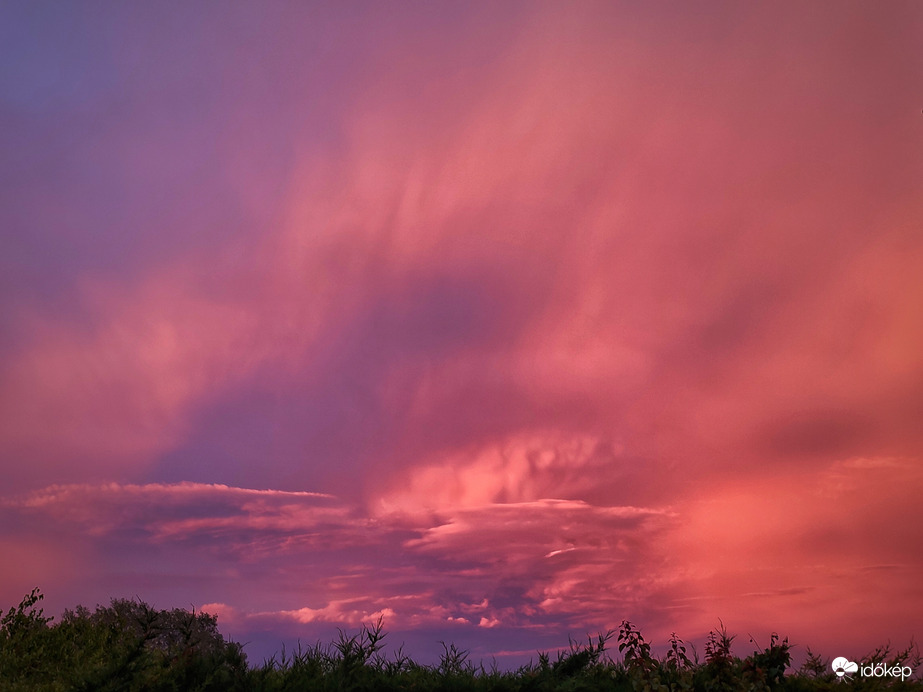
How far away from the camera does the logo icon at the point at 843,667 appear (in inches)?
661

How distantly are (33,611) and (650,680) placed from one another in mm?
16438

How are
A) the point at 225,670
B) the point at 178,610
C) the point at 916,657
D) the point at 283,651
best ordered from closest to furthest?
the point at 225,670, the point at 283,651, the point at 916,657, the point at 178,610

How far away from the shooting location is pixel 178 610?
27656mm

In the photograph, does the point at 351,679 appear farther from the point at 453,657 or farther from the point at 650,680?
the point at 650,680

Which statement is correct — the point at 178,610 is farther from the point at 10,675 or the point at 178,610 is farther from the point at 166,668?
the point at 166,668

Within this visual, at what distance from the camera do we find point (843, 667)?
1689cm

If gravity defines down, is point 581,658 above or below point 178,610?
below

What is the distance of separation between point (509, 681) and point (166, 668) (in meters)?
6.70

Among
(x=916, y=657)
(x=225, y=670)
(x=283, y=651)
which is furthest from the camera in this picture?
(x=916, y=657)

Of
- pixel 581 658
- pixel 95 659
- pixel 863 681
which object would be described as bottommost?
pixel 863 681

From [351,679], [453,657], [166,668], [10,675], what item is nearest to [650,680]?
[453,657]

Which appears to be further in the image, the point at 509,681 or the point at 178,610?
the point at 178,610

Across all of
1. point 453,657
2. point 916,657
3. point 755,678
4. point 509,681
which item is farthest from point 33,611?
point 916,657

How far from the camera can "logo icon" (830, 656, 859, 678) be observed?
16.8 metres
